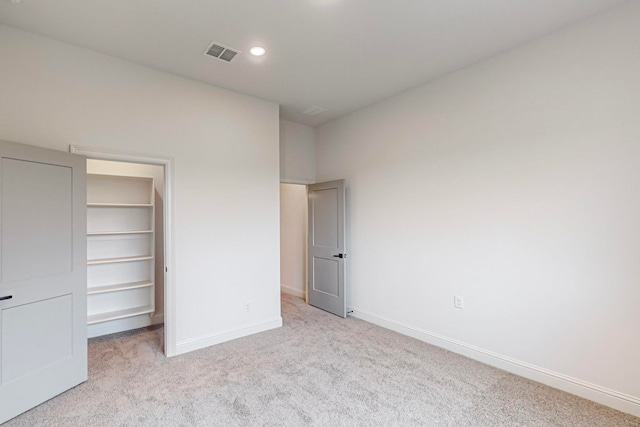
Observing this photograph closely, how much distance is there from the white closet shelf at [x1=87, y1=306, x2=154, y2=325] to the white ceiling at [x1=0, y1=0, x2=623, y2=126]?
9.63 ft

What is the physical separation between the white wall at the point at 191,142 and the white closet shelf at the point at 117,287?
1.00 metres

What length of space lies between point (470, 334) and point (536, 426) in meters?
1.09

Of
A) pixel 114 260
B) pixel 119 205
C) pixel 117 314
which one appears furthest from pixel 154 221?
pixel 117 314

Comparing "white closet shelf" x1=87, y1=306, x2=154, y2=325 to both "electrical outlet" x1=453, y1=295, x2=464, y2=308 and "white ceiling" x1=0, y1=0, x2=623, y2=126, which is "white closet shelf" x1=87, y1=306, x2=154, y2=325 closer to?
"white ceiling" x1=0, y1=0, x2=623, y2=126

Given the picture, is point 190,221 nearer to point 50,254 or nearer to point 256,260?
point 256,260

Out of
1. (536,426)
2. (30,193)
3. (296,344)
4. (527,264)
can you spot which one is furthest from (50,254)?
(527,264)

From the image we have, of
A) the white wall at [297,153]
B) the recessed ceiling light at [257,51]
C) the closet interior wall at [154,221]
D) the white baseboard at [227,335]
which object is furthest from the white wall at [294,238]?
the recessed ceiling light at [257,51]

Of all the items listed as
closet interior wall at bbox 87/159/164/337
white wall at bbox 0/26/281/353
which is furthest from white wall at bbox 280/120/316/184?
closet interior wall at bbox 87/159/164/337

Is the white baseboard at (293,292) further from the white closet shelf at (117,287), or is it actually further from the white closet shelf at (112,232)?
the white closet shelf at (112,232)

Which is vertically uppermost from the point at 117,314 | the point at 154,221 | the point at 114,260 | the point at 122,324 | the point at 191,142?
the point at 191,142

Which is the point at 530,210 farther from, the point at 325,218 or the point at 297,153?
the point at 297,153

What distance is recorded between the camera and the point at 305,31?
259 cm

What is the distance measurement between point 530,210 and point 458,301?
1.19 meters

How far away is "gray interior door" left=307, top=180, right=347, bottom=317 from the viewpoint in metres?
4.53
